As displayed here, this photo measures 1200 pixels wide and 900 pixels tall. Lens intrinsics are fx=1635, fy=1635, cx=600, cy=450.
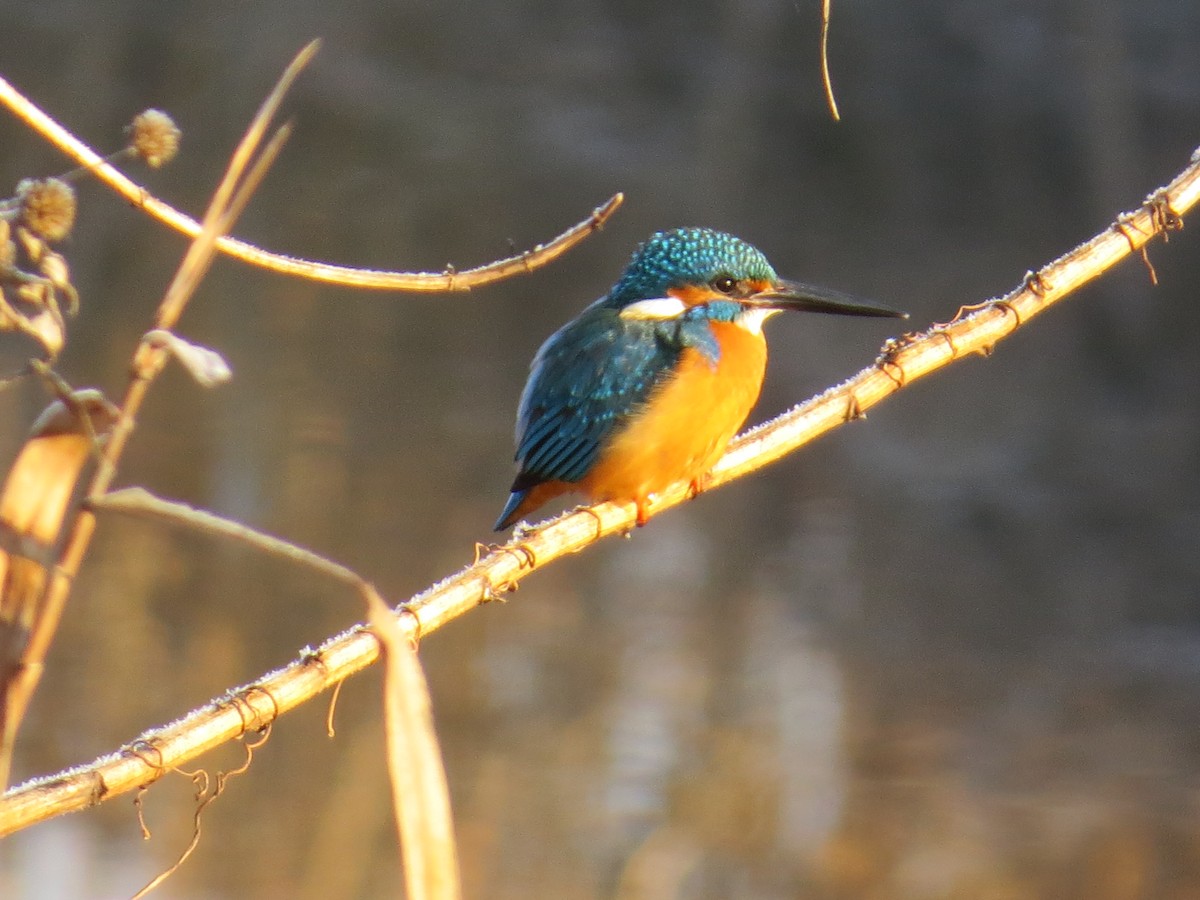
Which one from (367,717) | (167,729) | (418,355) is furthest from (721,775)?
(167,729)

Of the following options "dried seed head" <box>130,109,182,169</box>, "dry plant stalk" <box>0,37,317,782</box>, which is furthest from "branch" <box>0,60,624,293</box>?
"dry plant stalk" <box>0,37,317,782</box>

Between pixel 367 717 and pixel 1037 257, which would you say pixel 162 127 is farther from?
pixel 1037 257

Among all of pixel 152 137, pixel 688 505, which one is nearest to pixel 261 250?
pixel 152 137

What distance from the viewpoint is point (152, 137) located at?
1094mm

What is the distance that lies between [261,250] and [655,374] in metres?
1.48

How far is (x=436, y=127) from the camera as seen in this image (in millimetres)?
11695

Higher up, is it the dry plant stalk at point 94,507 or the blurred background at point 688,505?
the blurred background at point 688,505

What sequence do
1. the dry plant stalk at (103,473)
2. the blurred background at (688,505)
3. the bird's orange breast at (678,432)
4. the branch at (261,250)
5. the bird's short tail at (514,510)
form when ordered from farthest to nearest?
the blurred background at (688,505) → the bird's short tail at (514,510) → the bird's orange breast at (678,432) → the branch at (261,250) → the dry plant stalk at (103,473)

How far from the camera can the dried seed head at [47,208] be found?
1007 millimetres

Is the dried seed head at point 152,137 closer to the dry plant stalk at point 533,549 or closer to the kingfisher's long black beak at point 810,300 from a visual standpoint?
the dry plant stalk at point 533,549

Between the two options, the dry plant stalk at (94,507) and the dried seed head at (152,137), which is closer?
the dry plant stalk at (94,507)

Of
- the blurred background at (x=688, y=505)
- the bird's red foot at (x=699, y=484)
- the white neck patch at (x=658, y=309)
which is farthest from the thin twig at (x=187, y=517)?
the blurred background at (x=688, y=505)

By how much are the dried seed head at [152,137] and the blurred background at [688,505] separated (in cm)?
428

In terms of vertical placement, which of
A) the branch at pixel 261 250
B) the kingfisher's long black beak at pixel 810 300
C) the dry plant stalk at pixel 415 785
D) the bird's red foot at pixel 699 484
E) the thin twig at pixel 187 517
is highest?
the kingfisher's long black beak at pixel 810 300
